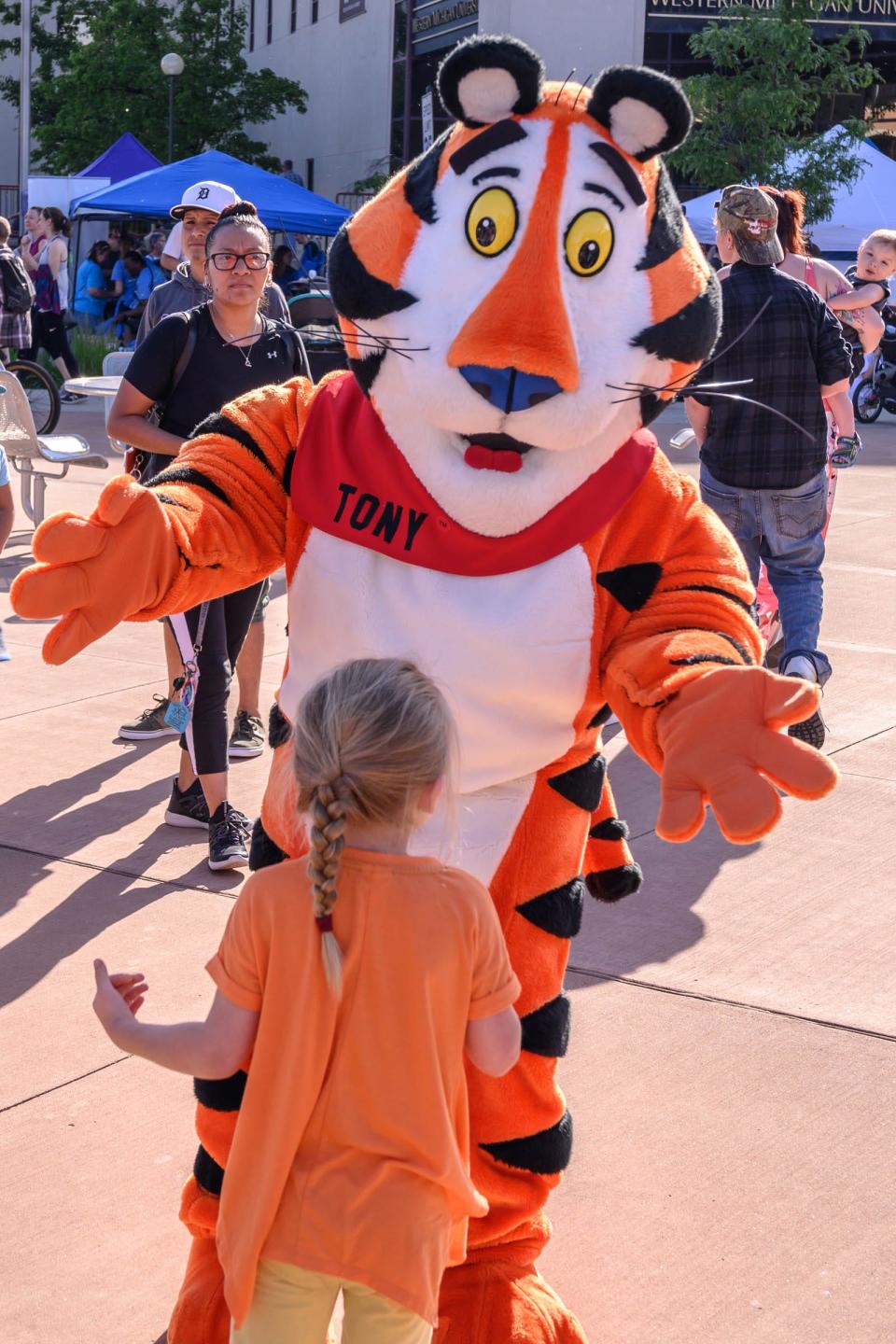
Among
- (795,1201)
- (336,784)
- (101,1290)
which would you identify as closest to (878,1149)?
(795,1201)

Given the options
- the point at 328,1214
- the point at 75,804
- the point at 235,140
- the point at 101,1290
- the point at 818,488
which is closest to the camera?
the point at 328,1214

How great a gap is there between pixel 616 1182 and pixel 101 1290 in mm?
1024

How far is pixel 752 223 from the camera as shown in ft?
18.9

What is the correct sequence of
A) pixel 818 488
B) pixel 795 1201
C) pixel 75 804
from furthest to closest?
1. pixel 818 488
2. pixel 75 804
3. pixel 795 1201

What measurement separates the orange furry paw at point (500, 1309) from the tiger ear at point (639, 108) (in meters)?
1.91

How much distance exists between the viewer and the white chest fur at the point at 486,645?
107 inches

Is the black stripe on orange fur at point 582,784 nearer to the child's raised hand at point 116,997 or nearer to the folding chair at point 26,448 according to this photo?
the child's raised hand at point 116,997

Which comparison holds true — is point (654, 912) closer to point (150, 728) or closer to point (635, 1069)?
point (635, 1069)

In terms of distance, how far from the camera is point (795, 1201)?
3.21 m

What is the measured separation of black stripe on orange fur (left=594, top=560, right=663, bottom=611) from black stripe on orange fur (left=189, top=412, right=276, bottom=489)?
0.66 m

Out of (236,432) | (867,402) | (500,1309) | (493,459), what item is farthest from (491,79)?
(867,402)

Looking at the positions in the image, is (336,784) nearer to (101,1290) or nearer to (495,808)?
(495,808)

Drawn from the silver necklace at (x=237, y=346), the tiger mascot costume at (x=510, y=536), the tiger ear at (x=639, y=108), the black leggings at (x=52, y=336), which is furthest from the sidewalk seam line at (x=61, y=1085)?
the black leggings at (x=52, y=336)

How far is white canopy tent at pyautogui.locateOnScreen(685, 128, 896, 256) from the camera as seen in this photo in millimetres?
20469
